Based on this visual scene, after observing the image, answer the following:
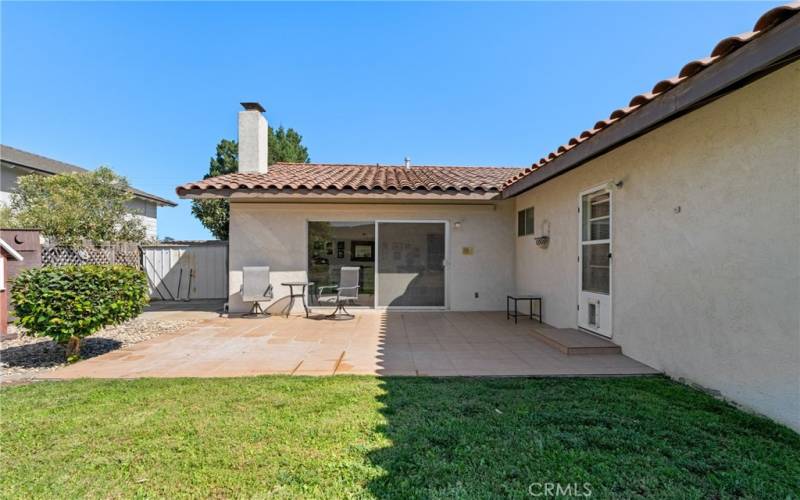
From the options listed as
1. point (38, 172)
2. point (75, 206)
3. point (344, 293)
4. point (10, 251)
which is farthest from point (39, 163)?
point (344, 293)

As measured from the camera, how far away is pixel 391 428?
117 inches

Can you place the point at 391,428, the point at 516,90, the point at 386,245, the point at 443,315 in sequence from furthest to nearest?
the point at 516,90
the point at 386,245
the point at 443,315
the point at 391,428

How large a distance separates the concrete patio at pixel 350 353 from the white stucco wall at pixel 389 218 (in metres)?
1.80

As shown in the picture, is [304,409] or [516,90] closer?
[304,409]

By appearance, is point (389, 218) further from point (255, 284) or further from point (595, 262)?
point (595, 262)

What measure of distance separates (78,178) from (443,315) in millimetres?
13539

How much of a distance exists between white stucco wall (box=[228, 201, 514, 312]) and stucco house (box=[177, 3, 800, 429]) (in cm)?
4

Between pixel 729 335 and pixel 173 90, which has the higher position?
pixel 173 90

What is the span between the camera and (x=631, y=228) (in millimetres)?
5086

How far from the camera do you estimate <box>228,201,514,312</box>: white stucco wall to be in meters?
9.21

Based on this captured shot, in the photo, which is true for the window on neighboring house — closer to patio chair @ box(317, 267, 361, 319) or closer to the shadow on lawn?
patio chair @ box(317, 267, 361, 319)

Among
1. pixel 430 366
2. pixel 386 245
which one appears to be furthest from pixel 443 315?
pixel 430 366

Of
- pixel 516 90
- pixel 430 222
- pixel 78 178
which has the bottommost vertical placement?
pixel 430 222

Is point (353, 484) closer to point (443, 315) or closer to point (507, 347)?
point (507, 347)
